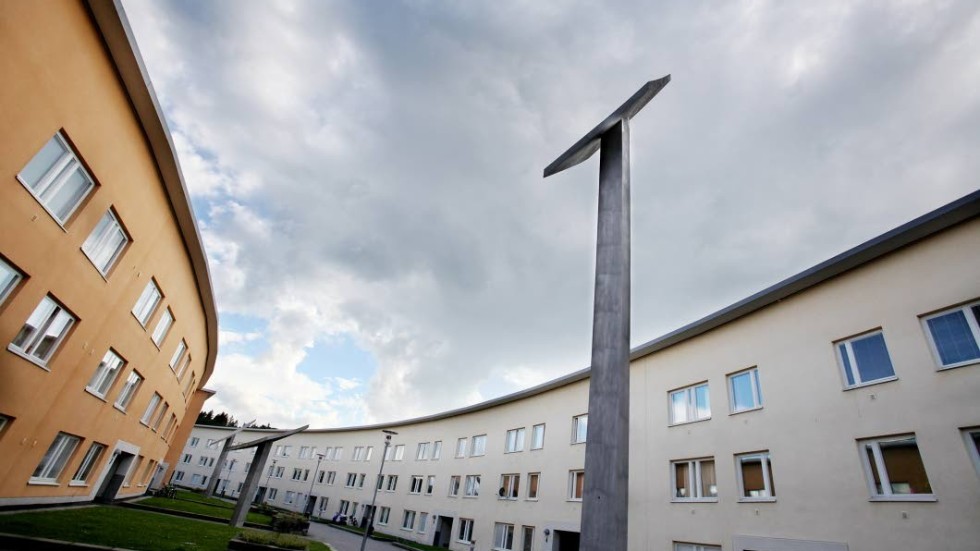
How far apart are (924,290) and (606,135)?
456 inches

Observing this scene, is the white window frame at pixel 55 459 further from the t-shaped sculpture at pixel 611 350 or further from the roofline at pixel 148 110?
the t-shaped sculpture at pixel 611 350

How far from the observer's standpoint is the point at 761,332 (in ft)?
52.5

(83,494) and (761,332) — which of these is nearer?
(761,332)

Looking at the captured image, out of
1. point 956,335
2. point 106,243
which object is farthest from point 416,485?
point 956,335

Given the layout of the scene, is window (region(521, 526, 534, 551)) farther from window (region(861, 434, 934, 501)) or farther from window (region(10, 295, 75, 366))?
window (region(10, 295, 75, 366))

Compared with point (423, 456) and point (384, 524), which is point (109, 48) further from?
point (384, 524)

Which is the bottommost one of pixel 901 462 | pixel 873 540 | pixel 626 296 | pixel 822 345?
pixel 873 540

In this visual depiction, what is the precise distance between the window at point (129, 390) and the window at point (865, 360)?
1006 inches

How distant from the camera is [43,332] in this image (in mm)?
12266

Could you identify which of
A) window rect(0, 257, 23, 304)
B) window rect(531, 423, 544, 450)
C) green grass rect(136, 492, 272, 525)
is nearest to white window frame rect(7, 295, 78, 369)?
window rect(0, 257, 23, 304)

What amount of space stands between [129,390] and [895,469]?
2704cm

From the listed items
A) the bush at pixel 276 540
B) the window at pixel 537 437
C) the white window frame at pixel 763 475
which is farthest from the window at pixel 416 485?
the white window frame at pixel 763 475

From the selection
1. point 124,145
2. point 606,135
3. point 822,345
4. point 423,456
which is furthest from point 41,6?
point 423,456

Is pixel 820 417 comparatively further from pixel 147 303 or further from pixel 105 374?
pixel 147 303
